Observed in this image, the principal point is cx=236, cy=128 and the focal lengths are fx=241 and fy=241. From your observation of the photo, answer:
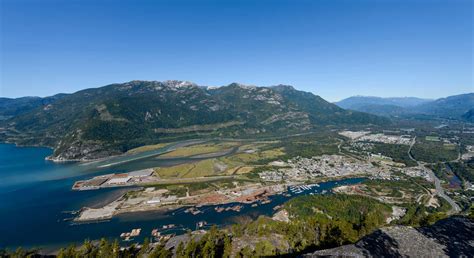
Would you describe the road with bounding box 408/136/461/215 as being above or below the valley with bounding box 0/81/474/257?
below

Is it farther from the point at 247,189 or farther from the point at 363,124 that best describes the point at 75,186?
the point at 363,124

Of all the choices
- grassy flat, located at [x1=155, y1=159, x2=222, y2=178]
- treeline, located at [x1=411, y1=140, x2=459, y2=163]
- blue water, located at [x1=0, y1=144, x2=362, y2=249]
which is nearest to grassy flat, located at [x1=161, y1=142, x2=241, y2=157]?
grassy flat, located at [x1=155, y1=159, x2=222, y2=178]

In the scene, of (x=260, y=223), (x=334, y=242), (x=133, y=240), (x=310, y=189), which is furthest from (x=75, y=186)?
(x=334, y=242)

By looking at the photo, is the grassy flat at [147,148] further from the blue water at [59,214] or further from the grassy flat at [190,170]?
the grassy flat at [190,170]

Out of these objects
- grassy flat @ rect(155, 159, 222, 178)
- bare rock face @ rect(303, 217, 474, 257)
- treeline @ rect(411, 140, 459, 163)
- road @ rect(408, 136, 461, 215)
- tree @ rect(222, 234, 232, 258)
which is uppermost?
bare rock face @ rect(303, 217, 474, 257)

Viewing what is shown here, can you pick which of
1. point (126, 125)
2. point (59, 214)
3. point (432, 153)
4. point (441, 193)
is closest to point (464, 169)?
point (432, 153)

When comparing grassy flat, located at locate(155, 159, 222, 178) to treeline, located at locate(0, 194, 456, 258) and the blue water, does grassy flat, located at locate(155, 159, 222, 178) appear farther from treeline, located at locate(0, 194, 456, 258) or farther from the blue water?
treeline, located at locate(0, 194, 456, 258)
